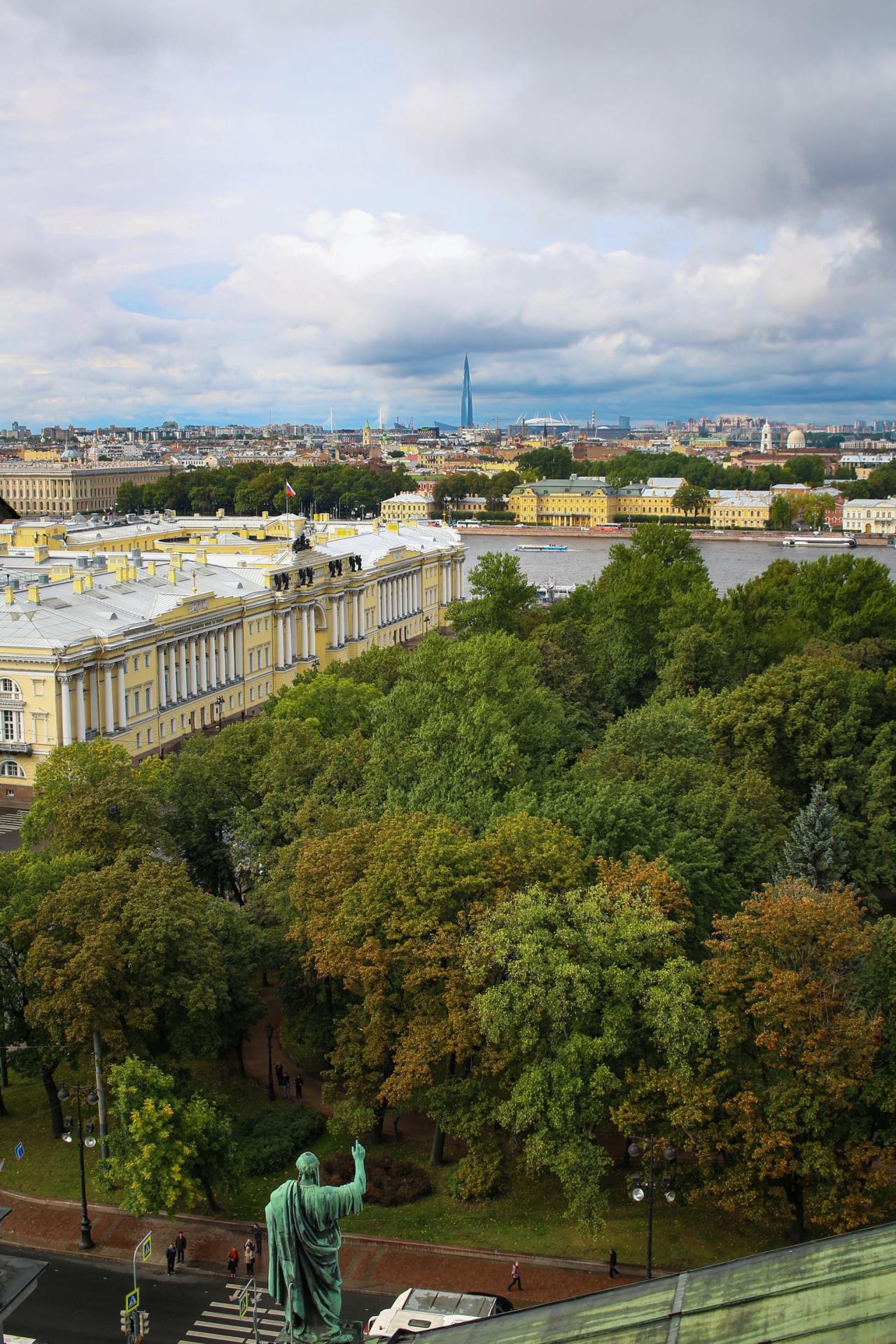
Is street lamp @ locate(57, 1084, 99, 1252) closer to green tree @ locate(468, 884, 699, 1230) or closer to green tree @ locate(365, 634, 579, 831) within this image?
green tree @ locate(468, 884, 699, 1230)

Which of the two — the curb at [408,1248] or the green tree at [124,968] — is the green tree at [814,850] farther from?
the green tree at [124,968]

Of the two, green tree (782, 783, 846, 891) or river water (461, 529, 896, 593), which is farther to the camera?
river water (461, 529, 896, 593)

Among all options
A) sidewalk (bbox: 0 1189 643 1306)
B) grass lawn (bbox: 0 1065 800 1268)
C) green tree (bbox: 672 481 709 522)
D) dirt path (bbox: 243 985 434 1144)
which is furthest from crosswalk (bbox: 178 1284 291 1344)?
green tree (bbox: 672 481 709 522)

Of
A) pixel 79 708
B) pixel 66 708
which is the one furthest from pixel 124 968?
pixel 79 708

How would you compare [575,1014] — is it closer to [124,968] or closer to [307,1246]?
[124,968]

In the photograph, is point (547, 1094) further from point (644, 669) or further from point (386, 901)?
point (644, 669)
